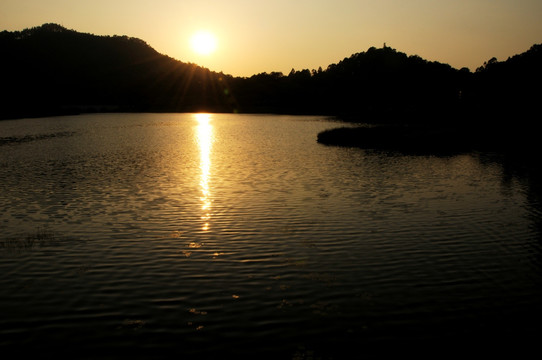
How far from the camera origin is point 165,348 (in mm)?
13258

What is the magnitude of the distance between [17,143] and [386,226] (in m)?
76.6

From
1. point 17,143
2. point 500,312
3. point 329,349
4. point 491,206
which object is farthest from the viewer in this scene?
point 17,143

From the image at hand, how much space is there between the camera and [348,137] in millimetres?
89312

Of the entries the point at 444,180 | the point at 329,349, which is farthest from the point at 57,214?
the point at 444,180

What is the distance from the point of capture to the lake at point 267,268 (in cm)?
1392

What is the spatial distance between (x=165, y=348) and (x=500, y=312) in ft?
38.4

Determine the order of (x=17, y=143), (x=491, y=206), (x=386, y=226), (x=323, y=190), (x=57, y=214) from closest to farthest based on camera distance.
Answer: (x=386, y=226)
(x=57, y=214)
(x=491, y=206)
(x=323, y=190)
(x=17, y=143)

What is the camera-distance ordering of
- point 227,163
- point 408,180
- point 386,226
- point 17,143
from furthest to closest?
point 17,143
point 227,163
point 408,180
point 386,226

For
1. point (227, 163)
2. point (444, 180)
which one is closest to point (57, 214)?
point (227, 163)

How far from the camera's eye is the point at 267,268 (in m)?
19.9

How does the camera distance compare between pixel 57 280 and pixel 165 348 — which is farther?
pixel 57 280

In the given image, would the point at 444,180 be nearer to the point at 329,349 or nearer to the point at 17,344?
the point at 329,349

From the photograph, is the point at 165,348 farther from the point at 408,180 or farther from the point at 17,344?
the point at 408,180

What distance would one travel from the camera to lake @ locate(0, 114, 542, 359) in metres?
13.9
